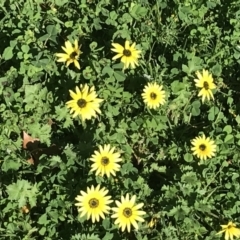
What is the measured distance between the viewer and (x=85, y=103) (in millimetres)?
3793

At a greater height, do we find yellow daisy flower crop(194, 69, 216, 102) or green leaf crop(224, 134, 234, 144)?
yellow daisy flower crop(194, 69, 216, 102)

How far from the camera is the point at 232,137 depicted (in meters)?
4.08

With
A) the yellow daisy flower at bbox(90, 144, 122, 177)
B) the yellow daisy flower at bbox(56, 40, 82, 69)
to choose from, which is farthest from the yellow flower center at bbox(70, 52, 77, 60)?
the yellow daisy flower at bbox(90, 144, 122, 177)

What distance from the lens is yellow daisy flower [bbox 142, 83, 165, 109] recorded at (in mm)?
3936

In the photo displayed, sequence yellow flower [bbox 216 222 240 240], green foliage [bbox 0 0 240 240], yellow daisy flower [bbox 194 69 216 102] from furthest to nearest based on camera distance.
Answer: yellow daisy flower [bbox 194 69 216 102] → green foliage [bbox 0 0 240 240] → yellow flower [bbox 216 222 240 240]

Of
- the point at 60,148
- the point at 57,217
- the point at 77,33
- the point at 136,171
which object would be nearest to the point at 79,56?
the point at 77,33

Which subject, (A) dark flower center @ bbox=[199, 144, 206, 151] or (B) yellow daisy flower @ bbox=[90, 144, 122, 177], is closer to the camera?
(B) yellow daisy flower @ bbox=[90, 144, 122, 177]

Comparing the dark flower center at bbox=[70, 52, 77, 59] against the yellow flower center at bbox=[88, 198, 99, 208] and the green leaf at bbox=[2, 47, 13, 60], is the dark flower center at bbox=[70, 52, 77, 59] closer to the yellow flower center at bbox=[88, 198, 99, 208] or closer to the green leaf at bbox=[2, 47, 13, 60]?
the green leaf at bbox=[2, 47, 13, 60]

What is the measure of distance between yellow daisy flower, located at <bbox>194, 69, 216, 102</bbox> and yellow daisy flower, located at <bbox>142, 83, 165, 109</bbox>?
10.5 inches

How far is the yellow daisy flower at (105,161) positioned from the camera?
12.0 ft

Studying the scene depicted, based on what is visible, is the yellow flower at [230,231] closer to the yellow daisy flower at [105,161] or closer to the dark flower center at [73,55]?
the yellow daisy flower at [105,161]

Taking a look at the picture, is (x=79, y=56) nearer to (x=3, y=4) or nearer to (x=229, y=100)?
(x=3, y=4)

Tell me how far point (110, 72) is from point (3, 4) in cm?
105

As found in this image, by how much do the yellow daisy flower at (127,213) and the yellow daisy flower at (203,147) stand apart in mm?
579
